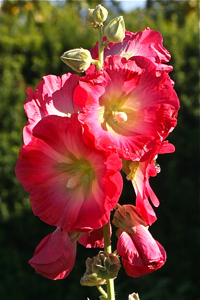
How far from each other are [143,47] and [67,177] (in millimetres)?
421

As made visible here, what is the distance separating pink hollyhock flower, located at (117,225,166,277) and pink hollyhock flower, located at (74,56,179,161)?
241 mm

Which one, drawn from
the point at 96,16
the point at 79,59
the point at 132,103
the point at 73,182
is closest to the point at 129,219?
the point at 73,182

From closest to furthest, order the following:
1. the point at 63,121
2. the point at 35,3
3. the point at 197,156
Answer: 1. the point at 63,121
2. the point at 197,156
3. the point at 35,3

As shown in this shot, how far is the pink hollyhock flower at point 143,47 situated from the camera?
112cm

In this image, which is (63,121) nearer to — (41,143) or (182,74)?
(41,143)

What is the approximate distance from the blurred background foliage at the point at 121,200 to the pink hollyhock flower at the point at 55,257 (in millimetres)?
1941

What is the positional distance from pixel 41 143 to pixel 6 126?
2.76 m

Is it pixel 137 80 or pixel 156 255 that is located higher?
pixel 137 80

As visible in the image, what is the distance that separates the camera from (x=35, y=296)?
3.00 metres

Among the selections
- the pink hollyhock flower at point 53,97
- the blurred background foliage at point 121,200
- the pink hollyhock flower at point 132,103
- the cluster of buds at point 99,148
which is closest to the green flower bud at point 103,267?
the cluster of buds at point 99,148

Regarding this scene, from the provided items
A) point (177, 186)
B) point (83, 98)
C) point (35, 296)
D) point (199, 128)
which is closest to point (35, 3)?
point (199, 128)

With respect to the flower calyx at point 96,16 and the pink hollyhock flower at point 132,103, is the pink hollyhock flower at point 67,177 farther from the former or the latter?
the flower calyx at point 96,16

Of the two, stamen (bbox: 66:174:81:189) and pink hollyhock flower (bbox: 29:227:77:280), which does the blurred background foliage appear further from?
stamen (bbox: 66:174:81:189)

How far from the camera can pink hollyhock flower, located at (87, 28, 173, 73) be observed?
3.67 feet
